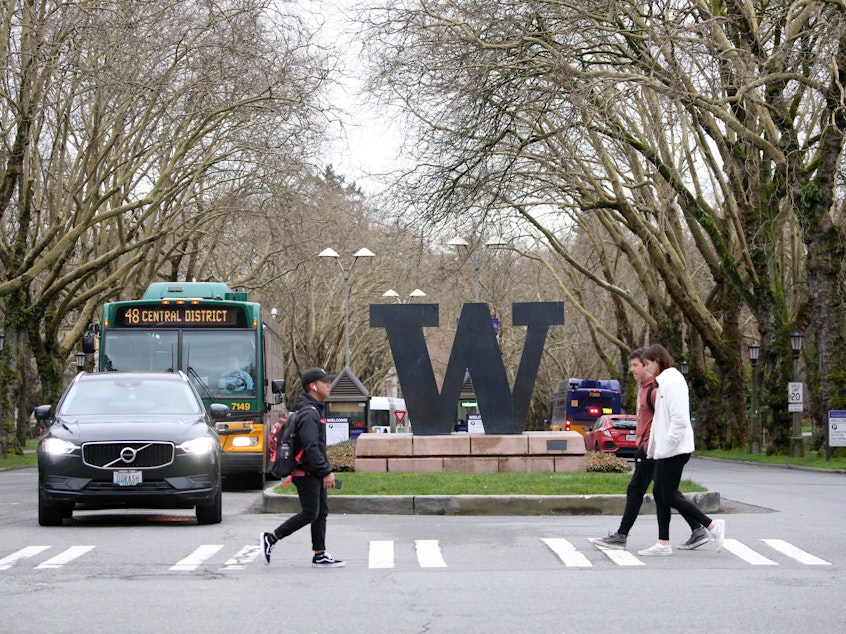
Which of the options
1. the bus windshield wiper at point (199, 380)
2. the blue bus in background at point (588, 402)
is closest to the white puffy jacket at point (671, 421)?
the bus windshield wiper at point (199, 380)

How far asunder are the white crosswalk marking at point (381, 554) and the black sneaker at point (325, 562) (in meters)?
0.28

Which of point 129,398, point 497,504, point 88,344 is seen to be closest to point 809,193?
point 497,504

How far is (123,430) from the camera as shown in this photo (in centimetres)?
1441

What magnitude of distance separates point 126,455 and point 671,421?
596 centimetres

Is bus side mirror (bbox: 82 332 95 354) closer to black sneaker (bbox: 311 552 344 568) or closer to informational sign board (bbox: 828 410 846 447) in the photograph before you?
black sneaker (bbox: 311 552 344 568)

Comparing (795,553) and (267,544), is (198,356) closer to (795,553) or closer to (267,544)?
(267,544)

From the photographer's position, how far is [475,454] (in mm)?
22125

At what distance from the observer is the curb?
16.5 meters

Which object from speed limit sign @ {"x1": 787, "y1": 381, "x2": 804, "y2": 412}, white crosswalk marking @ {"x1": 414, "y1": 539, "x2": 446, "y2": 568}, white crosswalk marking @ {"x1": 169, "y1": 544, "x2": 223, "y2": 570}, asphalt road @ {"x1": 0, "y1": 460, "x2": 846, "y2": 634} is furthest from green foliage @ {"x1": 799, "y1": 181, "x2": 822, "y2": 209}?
white crosswalk marking @ {"x1": 169, "y1": 544, "x2": 223, "y2": 570}

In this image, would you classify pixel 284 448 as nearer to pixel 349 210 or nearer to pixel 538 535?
pixel 538 535

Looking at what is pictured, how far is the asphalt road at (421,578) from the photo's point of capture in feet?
26.9

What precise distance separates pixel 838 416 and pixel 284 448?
23.7m

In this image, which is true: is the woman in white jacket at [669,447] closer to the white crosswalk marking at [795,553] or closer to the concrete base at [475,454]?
the white crosswalk marking at [795,553]

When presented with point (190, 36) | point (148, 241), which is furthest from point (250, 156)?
point (190, 36)
